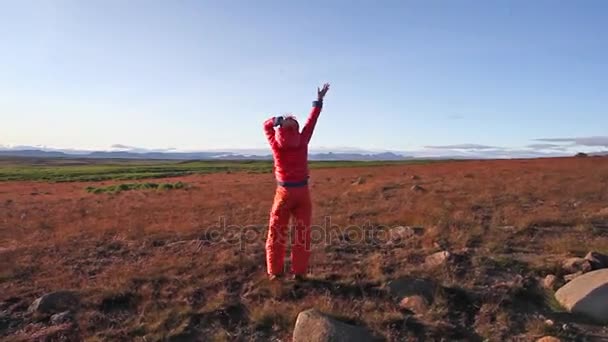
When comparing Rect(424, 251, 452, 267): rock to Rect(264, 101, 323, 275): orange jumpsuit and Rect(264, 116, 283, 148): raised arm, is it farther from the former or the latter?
Rect(264, 116, 283, 148): raised arm

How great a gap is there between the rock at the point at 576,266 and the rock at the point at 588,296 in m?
0.71

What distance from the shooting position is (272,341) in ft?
18.6

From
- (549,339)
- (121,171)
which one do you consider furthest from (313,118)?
(121,171)

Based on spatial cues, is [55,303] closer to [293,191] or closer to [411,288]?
[293,191]

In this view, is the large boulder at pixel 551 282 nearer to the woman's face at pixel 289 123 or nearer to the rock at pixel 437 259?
the rock at pixel 437 259

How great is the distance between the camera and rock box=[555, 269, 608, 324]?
6027 millimetres

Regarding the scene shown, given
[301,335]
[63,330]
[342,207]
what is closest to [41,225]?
[342,207]

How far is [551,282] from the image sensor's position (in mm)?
7133

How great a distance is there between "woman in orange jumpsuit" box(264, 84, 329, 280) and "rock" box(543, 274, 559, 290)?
357cm

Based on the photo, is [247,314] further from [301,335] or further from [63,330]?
[63,330]

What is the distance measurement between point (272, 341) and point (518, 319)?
310 centimetres

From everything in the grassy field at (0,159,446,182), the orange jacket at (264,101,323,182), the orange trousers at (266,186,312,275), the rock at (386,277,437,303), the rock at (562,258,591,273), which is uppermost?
the orange jacket at (264,101,323,182)
